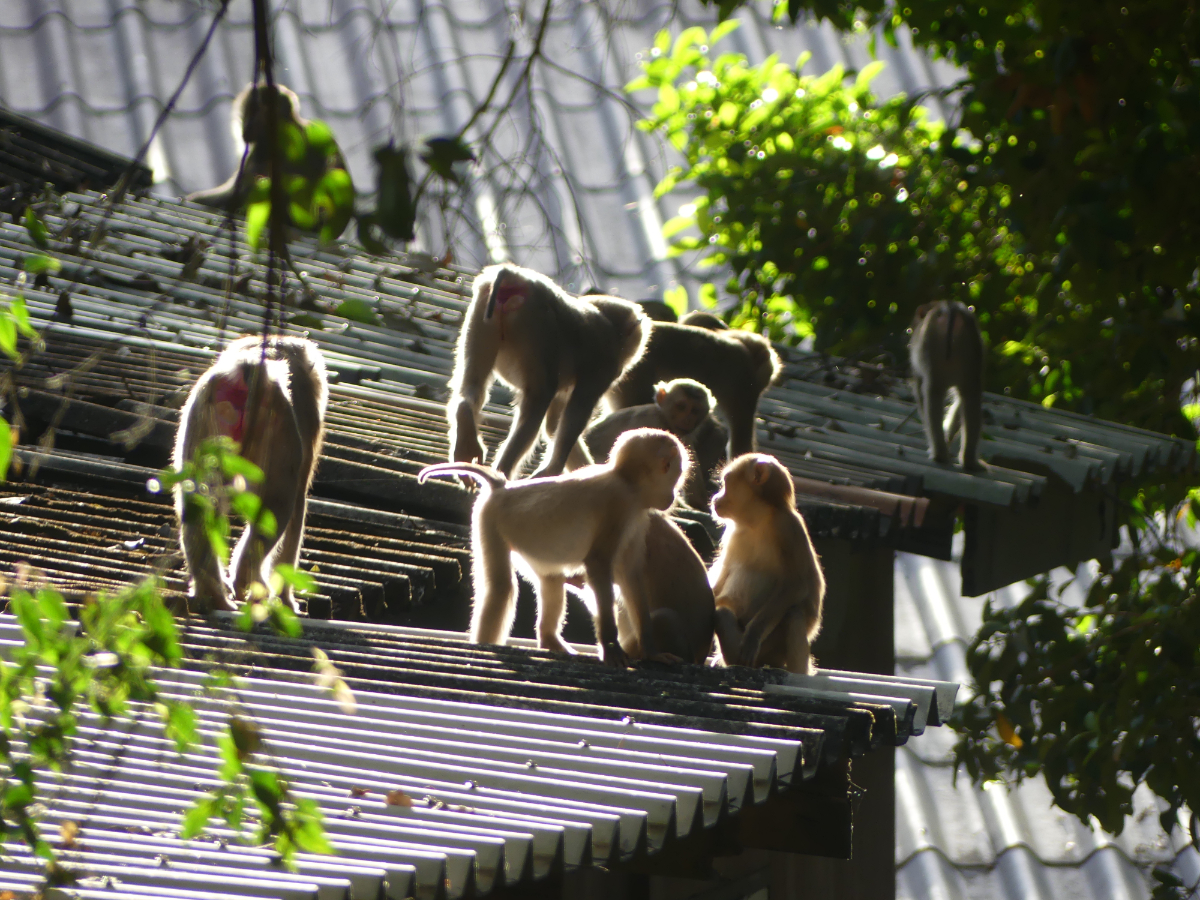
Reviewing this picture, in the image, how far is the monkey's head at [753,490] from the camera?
5.20 meters

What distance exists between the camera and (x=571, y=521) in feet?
14.9

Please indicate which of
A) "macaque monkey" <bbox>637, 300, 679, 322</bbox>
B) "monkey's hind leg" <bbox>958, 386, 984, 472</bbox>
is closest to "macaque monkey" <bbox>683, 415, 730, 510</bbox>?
"monkey's hind leg" <bbox>958, 386, 984, 472</bbox>

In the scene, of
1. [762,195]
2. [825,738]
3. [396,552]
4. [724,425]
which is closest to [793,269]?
[762,195]

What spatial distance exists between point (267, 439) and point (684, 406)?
8.07 ft

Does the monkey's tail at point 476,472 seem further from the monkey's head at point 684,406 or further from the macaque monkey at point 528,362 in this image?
the monkey's head at point 684,406

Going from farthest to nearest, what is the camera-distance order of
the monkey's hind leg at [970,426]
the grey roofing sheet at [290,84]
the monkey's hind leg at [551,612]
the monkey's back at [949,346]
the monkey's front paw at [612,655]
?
the grey roofing sheet at [290,84] → the monkey's back at [949,346] → the monkey's hind leg at [970,426] → the monkey's hind leg at [551,612] → the monkey's front paw at [612,655]

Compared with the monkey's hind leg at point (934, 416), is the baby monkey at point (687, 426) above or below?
below

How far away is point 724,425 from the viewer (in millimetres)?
8758

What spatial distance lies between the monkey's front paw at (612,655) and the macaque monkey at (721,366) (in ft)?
12.4

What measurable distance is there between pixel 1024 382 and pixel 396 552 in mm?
6733

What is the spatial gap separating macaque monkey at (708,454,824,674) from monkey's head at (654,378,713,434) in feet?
4.75

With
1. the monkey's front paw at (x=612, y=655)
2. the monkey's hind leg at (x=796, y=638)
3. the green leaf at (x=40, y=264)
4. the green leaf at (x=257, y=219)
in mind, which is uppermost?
the monkey's hind leg at (x=796, y=638)

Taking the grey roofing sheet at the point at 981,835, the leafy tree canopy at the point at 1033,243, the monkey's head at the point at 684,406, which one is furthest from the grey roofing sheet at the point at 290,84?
the monkey's head at the point at 684,406

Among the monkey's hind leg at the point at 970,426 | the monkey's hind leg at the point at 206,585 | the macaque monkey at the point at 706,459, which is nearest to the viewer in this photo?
the monkey's hind leg at the point at 206,585
